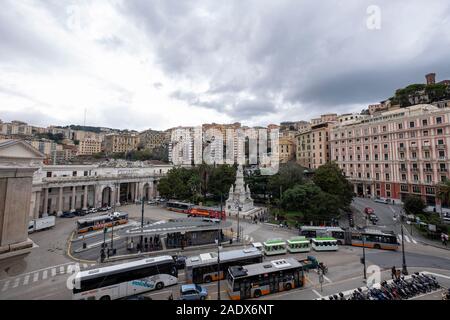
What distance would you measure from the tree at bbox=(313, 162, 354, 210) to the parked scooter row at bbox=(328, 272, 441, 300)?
21.7m

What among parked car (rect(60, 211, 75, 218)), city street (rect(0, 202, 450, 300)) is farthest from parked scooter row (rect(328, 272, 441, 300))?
parked car (rect(60, 211, 75, 218))

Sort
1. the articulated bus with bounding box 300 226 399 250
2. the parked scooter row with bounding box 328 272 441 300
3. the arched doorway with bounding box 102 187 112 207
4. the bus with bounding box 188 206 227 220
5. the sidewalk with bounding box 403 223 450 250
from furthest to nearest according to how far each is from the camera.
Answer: the arched doorway with bounding box 102 187 112 207, the bus with bounding box 188 206 227 220, the sidewalk with bounding box 403 223 450 250, the articulated bus with bounding box 300 226 399 250, the parked scooter row with bounding box 328 272 441 300

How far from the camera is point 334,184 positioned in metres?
40.2

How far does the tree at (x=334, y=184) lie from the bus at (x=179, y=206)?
84.5ft

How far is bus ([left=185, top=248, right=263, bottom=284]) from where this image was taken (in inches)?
679

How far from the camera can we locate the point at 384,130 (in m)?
49.3

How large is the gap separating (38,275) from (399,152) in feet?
200

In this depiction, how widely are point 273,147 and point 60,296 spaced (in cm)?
8453

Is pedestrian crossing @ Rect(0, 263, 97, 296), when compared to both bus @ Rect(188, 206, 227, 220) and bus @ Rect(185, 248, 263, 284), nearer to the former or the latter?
bus @ Rect(185, 248, 263, 284)

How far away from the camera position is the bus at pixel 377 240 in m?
24.5

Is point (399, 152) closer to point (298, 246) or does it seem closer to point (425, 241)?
point (425, 241)
